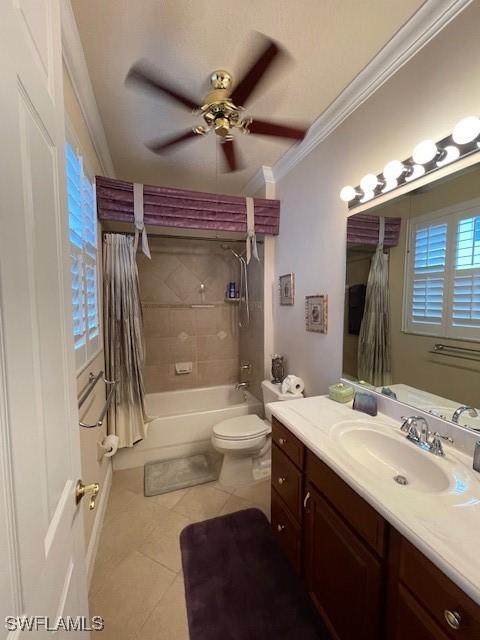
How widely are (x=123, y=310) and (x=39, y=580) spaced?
1772 millimetres

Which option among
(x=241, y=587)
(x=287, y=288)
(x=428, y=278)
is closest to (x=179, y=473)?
(x=241, y=587)

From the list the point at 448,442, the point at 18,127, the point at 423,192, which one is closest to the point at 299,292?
the point at 423,192

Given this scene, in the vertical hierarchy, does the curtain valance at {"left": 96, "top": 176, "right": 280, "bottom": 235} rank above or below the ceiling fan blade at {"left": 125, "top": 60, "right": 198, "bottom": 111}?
below

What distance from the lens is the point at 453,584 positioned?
1.97 feet

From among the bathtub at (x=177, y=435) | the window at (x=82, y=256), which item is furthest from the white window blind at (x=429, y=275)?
the bathtub at (x=177, y=435)

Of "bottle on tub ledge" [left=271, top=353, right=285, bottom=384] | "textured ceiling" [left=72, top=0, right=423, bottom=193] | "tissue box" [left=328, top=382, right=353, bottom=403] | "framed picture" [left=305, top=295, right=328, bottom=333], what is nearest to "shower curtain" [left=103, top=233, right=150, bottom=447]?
"textured ceiling" [left=72, top=0, right=423, bottom=193]

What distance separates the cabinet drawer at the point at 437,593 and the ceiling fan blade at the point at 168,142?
2134mm

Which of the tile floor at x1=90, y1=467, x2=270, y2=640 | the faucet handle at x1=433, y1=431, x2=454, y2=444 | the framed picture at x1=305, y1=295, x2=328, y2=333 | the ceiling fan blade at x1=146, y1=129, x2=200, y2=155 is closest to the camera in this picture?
the faucet handle at x1=433, y1=431, x2=454, y2=444

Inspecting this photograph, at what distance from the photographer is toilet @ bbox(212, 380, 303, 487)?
2049mm

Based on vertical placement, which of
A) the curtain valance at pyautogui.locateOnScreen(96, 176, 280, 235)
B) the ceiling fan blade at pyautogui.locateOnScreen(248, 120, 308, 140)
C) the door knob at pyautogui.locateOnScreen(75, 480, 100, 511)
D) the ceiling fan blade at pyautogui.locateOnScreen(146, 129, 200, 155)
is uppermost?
the ceiling fan blade at pyautogui.locateOnScreen(146, 129, 200, 155)

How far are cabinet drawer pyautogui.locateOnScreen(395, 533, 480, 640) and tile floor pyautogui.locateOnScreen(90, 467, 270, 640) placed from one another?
110cm

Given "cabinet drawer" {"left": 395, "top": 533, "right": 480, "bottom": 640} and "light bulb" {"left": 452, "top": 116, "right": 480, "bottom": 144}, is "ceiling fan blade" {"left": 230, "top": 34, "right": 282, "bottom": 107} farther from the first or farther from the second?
"cabinet drawer" {"left": 395, "top": 533, "right": 480, "bottom": 640}

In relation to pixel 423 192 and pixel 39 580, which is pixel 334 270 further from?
pixel 39 580

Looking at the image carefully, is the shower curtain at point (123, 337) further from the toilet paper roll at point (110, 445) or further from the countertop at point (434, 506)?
the countertop at point (434, 506)
